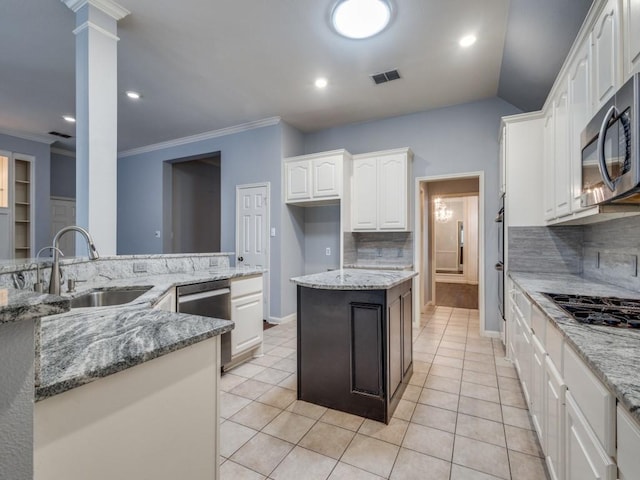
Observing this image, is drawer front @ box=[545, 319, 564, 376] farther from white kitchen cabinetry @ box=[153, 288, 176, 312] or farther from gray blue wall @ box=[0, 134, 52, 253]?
gray blue wall @ box=[0, 134, 52, 253]

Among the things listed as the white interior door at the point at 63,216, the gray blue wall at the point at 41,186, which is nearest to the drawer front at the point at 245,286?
the gray blue wall at the point at 41,186

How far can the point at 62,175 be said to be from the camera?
253 inches

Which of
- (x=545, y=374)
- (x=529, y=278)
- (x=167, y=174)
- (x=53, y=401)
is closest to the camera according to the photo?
(x=53, y=401)

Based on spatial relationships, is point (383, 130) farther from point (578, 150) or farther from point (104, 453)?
point (104, 453)

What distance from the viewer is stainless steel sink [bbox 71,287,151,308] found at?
2.01m

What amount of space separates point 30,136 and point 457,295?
8.73 meters

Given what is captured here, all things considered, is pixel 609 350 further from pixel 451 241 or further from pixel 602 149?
pixel 451 241

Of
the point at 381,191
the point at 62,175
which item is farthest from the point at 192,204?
the point at 381,191

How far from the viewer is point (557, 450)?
1310 mm

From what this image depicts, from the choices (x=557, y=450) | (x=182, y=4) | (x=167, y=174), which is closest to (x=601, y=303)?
(x=557, y=450)

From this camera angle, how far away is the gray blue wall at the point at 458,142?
13.0ft

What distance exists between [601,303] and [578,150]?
958 mm

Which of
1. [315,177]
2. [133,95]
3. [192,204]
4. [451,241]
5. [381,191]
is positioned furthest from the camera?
[451,241]

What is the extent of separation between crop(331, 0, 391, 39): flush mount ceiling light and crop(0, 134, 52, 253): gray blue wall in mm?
6031
